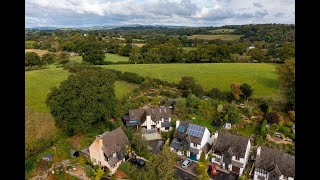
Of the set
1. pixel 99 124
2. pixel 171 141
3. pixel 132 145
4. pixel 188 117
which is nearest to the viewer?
pixel 132 145

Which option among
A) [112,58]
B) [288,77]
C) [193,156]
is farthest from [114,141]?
[112,58]

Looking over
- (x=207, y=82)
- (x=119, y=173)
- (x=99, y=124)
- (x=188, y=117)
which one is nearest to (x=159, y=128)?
(x=188, y=117)

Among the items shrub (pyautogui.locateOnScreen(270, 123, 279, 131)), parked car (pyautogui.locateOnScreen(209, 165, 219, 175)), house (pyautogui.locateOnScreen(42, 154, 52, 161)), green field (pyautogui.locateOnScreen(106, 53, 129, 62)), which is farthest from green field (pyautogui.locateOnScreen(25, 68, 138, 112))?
shrub (pyautogui.locateOnScreen(270, 123, 279, 131))

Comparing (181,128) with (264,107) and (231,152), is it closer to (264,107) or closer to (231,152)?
(231,152)

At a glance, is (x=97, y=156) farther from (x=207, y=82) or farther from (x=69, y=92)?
(x=207, y=82)

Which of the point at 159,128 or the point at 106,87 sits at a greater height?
the point at 106,87

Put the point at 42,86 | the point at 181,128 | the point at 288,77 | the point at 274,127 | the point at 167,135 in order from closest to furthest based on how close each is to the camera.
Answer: the point at 181,128 < the point at 167,135 < the point at 274,127 < the point at 288,77 < the point at 42,86

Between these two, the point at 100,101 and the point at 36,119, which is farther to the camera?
the point at 36,119
